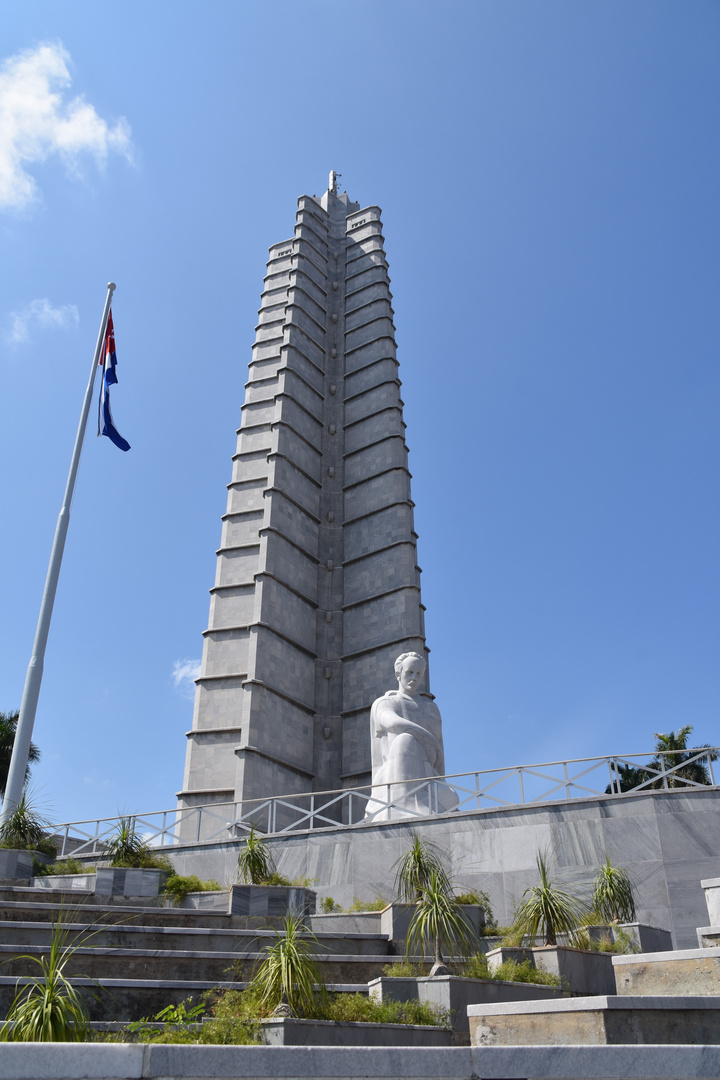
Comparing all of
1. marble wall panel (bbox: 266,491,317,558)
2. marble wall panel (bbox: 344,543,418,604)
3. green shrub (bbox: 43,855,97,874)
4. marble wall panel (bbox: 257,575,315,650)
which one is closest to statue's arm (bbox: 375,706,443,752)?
green shrub (bbox: 43,855,97,874)

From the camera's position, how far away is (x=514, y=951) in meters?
8.97

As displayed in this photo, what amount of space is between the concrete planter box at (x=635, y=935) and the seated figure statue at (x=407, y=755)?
508 centimetres

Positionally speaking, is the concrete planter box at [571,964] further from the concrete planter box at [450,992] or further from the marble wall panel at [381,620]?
the marble wall panel at [381,620]

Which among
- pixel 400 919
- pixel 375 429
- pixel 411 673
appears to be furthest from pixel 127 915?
pixel 375 429

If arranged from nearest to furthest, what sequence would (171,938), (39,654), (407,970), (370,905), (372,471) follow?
(407,970) < (171,938) < (370,905) < (39,654) < (372,471)

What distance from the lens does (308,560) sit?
2989 centimetres

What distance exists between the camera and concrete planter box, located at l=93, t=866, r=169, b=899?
1205 centimetres

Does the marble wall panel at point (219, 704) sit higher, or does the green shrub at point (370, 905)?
the marble wall panel at point (219, 704)

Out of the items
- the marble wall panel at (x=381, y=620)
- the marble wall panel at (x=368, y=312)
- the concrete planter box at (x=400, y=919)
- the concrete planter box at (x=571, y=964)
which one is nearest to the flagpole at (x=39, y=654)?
the concrete planter box at (x=400, y=919)

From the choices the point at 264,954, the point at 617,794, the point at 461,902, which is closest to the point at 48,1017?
the point at 264,954

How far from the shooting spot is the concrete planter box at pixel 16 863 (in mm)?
12977

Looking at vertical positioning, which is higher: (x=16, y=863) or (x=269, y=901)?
(x=16, y=863)

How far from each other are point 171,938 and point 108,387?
14.2m

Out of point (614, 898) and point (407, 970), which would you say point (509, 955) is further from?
point (614, 898)
